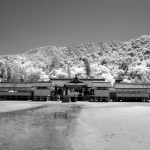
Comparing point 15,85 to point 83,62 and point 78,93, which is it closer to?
point 78,93

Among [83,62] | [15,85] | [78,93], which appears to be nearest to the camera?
[15,85]

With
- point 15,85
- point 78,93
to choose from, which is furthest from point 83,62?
point 15,85

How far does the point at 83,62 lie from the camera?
137125mm

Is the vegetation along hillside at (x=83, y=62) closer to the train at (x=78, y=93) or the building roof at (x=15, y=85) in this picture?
the building roof at (x=15, y=85)

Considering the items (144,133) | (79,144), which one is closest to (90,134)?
(79,144)

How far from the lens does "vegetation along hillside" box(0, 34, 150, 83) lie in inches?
3834

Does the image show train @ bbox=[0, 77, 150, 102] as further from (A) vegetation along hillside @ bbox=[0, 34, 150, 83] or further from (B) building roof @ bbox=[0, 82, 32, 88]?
(A) vegetation along hillside @ bbox=[0, 34, 150, 83]

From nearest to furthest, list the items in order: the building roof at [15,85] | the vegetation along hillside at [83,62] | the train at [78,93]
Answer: the train at [78,93]
the building roof at [15,85]
the vegetation along hillside at [83,62]

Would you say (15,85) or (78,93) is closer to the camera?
(15,85)

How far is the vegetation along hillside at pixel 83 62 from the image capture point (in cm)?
9738

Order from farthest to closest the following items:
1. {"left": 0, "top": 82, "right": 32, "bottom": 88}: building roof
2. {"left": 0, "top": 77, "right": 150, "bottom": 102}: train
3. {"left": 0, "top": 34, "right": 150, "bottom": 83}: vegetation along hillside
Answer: {"left": 0, "top": 34, "right": 150, "bottom": 83}: vegetation along hillside → {"left": 0, "top": 82, "right": 32, "bottom": 88}: building roof → {"left": 0, "top": 77, "right": 150, "bottom": 102}: train

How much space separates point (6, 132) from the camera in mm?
9977

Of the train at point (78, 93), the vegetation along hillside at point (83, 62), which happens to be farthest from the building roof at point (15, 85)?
the vegetation along hillside at point (83, 62)

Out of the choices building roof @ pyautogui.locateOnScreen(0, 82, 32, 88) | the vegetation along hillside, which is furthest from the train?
the vegetation along hillside
